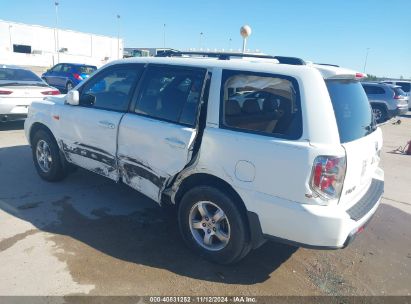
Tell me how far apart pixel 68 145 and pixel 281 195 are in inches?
121

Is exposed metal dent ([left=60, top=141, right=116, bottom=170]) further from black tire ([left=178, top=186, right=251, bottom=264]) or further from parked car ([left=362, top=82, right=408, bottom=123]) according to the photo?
parked car ([left=362, top=82, right=408, bottom=123])

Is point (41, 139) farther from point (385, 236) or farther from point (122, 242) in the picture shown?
point (385, 236)

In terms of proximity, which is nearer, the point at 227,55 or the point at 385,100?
the point at 227,55

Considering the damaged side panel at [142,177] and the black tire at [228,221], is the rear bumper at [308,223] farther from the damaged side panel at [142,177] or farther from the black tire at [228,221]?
the damaged side panel at [142,177]

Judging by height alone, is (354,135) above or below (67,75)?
above

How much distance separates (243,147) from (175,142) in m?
0.74

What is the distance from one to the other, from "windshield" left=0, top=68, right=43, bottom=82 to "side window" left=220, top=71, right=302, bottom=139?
23.9 feet

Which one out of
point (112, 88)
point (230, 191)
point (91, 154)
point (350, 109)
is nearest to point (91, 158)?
point (91, 154)

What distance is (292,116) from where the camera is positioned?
2.79m

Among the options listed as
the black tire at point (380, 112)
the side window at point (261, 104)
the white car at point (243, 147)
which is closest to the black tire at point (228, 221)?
the white car at point (243, 147)

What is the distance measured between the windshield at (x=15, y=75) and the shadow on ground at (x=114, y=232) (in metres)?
4.32

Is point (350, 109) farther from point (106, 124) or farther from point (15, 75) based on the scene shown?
point (15, 75)

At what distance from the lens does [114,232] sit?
150 inches

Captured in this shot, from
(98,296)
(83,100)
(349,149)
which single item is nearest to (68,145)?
(83,100)
